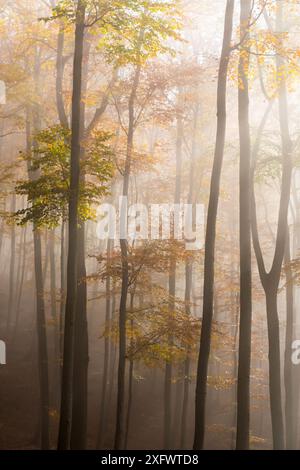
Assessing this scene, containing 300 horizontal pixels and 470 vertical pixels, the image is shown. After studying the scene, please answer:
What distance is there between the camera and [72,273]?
9.28 m

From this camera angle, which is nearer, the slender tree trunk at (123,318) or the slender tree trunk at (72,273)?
the slender tree trunk at (72,273)

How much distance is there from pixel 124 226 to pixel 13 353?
16.0 meters

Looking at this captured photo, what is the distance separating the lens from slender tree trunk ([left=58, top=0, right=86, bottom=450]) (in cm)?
908

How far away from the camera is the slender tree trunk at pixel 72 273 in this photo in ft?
29.8

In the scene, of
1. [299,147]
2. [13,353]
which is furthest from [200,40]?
[13,353]

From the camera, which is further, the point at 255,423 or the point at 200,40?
the point at 255,423

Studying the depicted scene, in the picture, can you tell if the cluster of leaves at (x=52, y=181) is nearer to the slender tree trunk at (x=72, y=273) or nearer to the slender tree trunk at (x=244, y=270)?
the slender tree trunk at (x=72, y=273)

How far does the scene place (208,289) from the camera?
978cm

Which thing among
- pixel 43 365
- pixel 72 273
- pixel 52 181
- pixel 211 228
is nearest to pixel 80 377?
pixel 43 365

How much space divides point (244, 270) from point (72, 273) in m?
3.72

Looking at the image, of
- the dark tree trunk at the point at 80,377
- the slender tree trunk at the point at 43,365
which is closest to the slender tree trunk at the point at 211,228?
the dark tree trunk at the point at 80,377

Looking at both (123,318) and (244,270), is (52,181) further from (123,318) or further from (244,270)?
(244,270)

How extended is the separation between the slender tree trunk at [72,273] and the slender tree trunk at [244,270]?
3.55m
